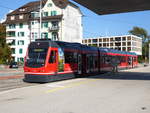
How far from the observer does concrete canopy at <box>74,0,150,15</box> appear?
66.2 ft

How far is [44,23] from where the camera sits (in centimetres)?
6475

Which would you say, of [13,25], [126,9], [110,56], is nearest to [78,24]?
[13,25]

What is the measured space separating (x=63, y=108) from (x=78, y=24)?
61.1 meters

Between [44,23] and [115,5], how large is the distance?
4489cm

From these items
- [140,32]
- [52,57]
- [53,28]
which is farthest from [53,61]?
[140,32]

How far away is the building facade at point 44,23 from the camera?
6259cm

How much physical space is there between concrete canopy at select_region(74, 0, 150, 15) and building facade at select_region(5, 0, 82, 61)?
1510 inches

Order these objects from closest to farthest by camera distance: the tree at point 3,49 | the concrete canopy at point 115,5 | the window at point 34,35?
the concrete canopy at point 115,5
the tree at point 3,49
the window at point 34,35

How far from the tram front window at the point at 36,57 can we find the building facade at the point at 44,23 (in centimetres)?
4294

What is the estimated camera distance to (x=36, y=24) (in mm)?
65625

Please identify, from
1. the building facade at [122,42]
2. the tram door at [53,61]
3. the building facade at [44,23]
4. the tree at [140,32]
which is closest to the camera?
the tram door at [53,61]

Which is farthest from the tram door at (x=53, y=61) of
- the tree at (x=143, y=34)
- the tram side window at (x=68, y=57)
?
the tree at (x=143, y=34)

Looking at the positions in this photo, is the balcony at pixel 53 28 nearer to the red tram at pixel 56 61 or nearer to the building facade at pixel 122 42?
the red tram at pixel 56 61

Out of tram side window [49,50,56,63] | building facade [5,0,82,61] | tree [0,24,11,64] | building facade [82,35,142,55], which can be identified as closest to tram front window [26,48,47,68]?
tram side window [49,50,56,63]
